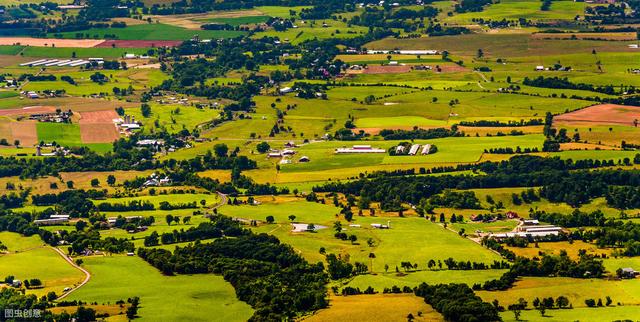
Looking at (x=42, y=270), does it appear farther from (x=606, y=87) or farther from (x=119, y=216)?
Answer: (x=606, y=87)

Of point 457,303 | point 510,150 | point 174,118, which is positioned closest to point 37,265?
point 457,303

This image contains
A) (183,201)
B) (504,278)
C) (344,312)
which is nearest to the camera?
(344,312)

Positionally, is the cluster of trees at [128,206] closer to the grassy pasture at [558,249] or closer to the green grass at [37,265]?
the green grass at [37,265]

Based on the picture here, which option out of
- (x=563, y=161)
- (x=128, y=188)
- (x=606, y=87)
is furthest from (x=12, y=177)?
(x=606, y=87)

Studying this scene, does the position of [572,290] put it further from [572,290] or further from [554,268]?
[554,268]

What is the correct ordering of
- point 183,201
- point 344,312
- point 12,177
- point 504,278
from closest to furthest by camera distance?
point 344,312
point 504,278
point 183,201
point 12,177

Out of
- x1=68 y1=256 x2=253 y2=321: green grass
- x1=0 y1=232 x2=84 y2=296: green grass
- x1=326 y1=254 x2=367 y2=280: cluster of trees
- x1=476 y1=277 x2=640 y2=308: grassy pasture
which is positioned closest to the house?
x1=476 y1=277 x2=640 y2=308: grassy pasture

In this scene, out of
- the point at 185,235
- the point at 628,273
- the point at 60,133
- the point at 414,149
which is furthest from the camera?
the point at 60,133
